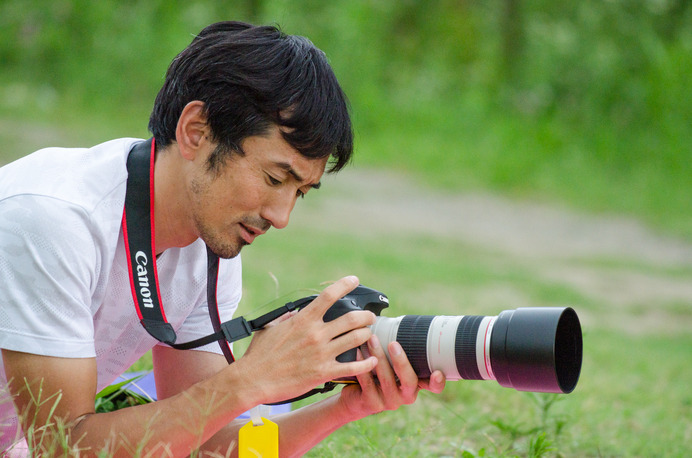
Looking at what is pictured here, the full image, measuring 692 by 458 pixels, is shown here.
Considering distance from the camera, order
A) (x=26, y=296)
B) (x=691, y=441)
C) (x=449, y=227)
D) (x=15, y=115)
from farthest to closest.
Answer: (x=15, y=115)
(x=449, y=227)
(x=691, y=441)
(x=26, y=296)

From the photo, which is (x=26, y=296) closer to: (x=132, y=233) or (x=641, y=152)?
A: (x=132, y=233)

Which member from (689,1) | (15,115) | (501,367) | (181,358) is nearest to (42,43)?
(15,115)

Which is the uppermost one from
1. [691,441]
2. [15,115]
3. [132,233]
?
[15,115]

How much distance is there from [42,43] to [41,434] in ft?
28.8

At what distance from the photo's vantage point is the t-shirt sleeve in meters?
1.74

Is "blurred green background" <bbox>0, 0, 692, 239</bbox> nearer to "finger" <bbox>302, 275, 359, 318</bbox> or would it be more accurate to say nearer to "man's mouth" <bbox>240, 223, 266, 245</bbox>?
"man's mouth" <bbox>240, 223, 266, 245</bbox>

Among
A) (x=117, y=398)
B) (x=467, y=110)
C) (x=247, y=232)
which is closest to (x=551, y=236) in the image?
(x=467, y=110)

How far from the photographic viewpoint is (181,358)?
2.31 meters

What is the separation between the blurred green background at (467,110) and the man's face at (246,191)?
3.82m

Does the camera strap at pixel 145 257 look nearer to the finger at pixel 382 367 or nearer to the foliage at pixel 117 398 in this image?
the finger at pixel 382 367

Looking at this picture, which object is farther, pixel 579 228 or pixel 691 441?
pixel 579 228

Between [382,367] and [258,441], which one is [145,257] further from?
[382,367]

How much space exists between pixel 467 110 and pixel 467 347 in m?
A: 8.40

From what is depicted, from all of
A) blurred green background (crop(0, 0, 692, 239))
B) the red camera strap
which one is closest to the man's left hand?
the red camera strap
